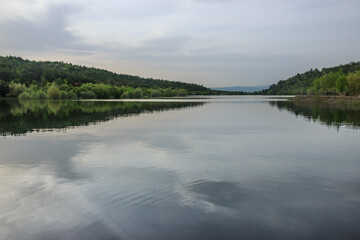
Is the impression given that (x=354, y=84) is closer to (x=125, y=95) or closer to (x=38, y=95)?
(x=125, y=95)

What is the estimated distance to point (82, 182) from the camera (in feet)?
38.1

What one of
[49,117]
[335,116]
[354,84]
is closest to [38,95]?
[49,117]

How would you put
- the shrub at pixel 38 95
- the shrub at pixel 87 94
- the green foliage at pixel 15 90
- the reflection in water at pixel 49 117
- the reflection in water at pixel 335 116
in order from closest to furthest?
the reflection in water at pixel 49 117, the reflection in water at pixel 335 116, the shrub at pixel 38 95, the green foliage at pixel 15 90, the shrub at pixel 87 94

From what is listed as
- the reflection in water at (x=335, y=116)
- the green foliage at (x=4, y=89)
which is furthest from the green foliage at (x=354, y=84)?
the green foliage at (x=4, y=89)

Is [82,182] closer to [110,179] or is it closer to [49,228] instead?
[110,179]

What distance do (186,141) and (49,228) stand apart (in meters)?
15.0

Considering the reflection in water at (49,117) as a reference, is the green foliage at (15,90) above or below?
above

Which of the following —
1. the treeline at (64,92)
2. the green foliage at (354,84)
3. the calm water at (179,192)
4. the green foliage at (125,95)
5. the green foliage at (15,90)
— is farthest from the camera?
the green foliage at (125,95)

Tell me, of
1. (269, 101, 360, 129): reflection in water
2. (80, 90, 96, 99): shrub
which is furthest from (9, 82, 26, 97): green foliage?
(269, 101, 360, 129): reflection in water

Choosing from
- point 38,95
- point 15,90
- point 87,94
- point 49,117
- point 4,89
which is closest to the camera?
point 49,117

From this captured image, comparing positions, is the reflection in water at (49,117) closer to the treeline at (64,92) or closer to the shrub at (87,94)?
the treeline at (64,92)

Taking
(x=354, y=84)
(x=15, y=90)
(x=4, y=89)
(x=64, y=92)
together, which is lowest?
(x=64, y=92)

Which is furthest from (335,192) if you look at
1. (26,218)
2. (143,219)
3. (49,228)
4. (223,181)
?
(26,218)

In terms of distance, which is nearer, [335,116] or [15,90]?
[335,116]
